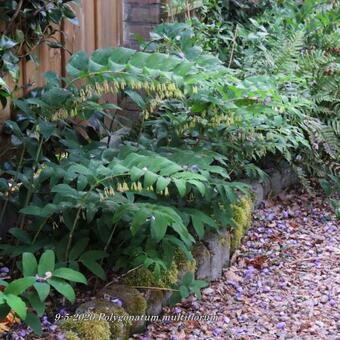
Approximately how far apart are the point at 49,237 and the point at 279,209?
2325mm

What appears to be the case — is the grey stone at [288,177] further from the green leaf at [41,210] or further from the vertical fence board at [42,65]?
the green leaf at [41,210]

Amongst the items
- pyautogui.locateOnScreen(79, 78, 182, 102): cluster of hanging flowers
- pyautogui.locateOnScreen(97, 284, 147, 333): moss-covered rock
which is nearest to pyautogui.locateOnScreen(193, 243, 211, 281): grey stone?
pyautogui.locateOnScreen(97, 284, 147, 333): moss-covered rock

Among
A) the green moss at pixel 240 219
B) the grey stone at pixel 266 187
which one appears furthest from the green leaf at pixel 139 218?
the grey stone at pixel 266 187

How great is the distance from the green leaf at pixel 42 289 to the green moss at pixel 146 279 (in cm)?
78

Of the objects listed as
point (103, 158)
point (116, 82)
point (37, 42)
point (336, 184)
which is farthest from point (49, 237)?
point (336, 184)

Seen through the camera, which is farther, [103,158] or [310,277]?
[310,277]

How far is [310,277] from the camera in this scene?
13.6ft

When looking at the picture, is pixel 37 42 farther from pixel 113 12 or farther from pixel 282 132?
pixel 282 132

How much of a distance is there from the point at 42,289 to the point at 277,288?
1.82m

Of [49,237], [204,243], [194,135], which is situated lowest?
[204,243]

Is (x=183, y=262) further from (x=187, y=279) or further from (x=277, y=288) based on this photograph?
(x=277, y=288)

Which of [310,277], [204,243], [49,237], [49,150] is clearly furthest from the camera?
[310,277]

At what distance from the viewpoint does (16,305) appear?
2.33 metres

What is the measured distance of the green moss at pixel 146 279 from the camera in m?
3.22
